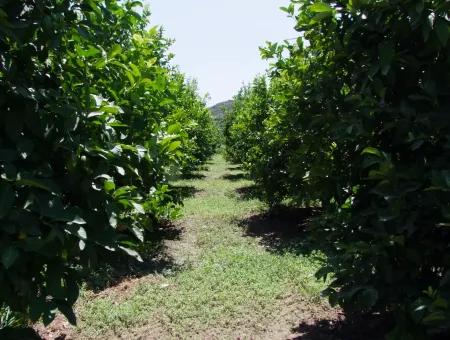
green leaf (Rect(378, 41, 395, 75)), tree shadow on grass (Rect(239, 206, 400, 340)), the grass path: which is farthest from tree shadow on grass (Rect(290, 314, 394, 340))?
green leaf (Rect(378, 41, 395, 75))

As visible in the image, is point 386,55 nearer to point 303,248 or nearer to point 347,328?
point 347,328

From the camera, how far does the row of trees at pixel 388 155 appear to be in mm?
2410

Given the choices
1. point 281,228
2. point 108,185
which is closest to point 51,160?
point 108,185

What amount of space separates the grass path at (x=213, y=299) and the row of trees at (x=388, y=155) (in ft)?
5.11

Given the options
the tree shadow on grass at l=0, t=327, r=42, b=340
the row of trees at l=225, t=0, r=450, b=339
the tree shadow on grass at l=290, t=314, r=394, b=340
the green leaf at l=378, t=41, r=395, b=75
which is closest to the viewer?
the tree shadow on grass at l=0, t=327, r=42, b=340

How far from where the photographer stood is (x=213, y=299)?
5.16 metres

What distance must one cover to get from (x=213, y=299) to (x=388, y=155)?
3.31m

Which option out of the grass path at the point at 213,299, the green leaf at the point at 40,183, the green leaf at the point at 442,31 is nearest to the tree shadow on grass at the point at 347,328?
the grass path at the point at 213,299

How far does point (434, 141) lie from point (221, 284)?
3664 mm

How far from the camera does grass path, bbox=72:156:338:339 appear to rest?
441 cm

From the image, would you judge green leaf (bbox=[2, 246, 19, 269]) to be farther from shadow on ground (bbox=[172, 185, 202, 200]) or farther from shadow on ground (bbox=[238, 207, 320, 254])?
A: shadow on ground (bbox=[172, 185, 202, 200])

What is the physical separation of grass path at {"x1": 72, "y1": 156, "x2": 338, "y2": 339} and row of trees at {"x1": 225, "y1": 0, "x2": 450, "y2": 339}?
1557 mm

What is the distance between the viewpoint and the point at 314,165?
3.41 meters

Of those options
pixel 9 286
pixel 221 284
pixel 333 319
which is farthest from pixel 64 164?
pixel 221 284
